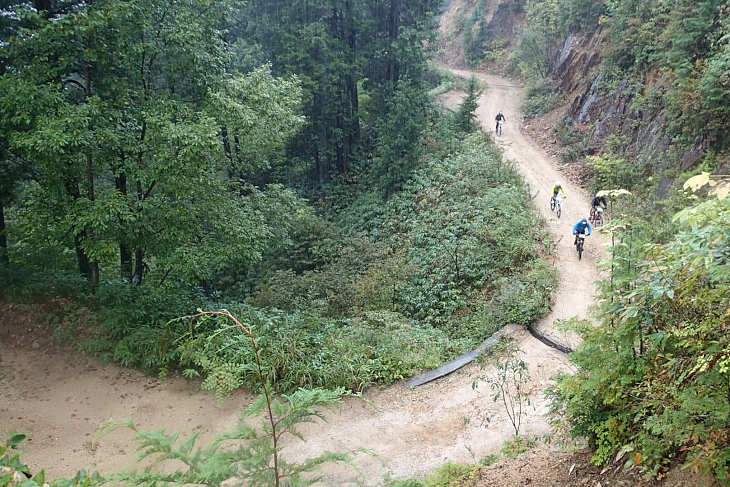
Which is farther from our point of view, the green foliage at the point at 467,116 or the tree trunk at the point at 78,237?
the green foliage at the point at 467,116

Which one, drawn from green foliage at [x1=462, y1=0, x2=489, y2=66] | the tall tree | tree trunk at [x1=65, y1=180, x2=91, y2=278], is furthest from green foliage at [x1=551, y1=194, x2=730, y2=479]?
green foliage at [x1=462, y1=0, x2=489, y2=66]

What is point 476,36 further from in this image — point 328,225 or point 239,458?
point 239,458

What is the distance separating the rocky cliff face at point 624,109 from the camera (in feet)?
54.1

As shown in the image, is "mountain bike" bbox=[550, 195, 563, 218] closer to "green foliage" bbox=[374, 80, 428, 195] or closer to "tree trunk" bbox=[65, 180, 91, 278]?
"green foliage" bbox=[374, 80, 428, 195]

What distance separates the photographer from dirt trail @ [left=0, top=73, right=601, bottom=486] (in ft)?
24.7

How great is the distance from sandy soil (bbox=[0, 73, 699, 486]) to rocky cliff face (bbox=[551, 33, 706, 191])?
9310 mm

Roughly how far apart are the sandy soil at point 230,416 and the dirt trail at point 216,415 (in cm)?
2

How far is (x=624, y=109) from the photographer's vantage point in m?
19.6

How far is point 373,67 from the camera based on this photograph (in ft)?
84.2

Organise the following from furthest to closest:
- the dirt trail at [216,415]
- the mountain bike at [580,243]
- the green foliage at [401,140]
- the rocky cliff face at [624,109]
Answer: the green foliage at [401,140] < the rocky cliff face at [624,109] < the mountain bike at [580,243] < the dirt trail at [216,415]

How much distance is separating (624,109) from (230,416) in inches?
749

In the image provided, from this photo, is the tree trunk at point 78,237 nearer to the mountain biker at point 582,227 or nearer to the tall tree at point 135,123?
the tall tree at point 135,123

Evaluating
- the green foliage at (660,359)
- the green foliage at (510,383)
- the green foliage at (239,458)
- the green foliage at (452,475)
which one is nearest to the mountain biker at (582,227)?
the green foliage at (510,383)

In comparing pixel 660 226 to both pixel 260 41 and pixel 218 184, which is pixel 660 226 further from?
pixel 260 41
